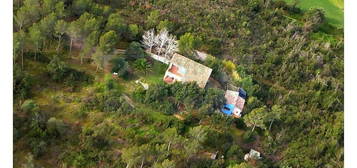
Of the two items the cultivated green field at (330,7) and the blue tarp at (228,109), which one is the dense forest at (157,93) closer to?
the blue tarp at (228,109)

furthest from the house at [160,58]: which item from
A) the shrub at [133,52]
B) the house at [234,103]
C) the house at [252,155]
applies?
the house at [252,155]

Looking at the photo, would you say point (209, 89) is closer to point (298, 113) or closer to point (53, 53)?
point (298, 113)

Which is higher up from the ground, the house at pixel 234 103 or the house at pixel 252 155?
the house at pixel 234 103

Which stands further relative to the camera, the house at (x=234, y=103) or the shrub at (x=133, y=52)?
the shrub at (x=133, y=52)

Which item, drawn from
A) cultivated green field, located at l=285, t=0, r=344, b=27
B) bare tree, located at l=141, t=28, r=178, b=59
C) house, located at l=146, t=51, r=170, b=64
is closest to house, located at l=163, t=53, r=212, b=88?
house, located at l=146, t=51, r=170, b=64

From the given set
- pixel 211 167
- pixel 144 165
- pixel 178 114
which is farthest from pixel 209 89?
pixel 144 165

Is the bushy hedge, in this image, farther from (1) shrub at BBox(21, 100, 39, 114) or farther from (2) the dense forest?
(1) shrub at BBox(21, 100, 39, 114)

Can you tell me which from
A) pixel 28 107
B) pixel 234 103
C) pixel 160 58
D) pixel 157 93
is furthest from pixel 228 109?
pixel 28 107
